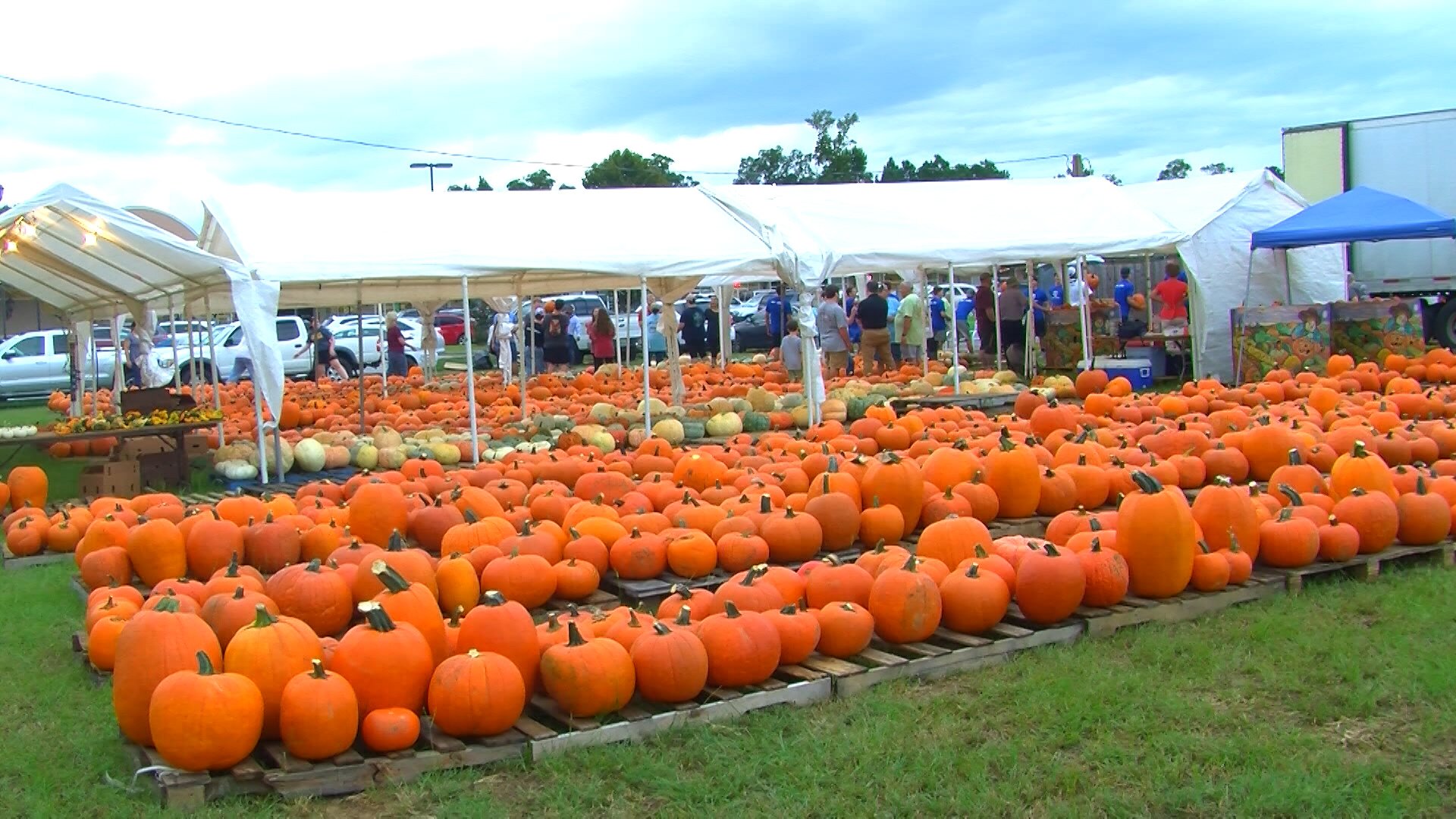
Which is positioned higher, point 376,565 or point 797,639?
point 376,565

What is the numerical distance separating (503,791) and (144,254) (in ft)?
31.3

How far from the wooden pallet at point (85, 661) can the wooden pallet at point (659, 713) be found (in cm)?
216

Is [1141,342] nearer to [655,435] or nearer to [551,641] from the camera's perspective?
[655,435]

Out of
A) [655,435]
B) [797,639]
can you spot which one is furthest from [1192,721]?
[655,435]

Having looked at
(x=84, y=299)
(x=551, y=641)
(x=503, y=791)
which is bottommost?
(x=503, y=791)

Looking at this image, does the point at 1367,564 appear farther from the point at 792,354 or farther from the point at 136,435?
the point at 792,354

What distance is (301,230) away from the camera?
12.0 m

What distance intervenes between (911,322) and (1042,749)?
1855 centimetres

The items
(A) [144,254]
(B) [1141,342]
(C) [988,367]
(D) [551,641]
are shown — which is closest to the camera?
(D) [551,641]

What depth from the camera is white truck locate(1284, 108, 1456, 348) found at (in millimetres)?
20719

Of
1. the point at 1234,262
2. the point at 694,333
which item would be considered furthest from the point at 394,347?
the point at 1234,262

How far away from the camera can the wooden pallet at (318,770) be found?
161 inches

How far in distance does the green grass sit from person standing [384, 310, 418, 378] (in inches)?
786

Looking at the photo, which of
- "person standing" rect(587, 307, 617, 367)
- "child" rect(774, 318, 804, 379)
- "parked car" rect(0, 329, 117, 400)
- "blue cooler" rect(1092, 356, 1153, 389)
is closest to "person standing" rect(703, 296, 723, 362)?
"person standing" rect(587, 307, 617, 367)
